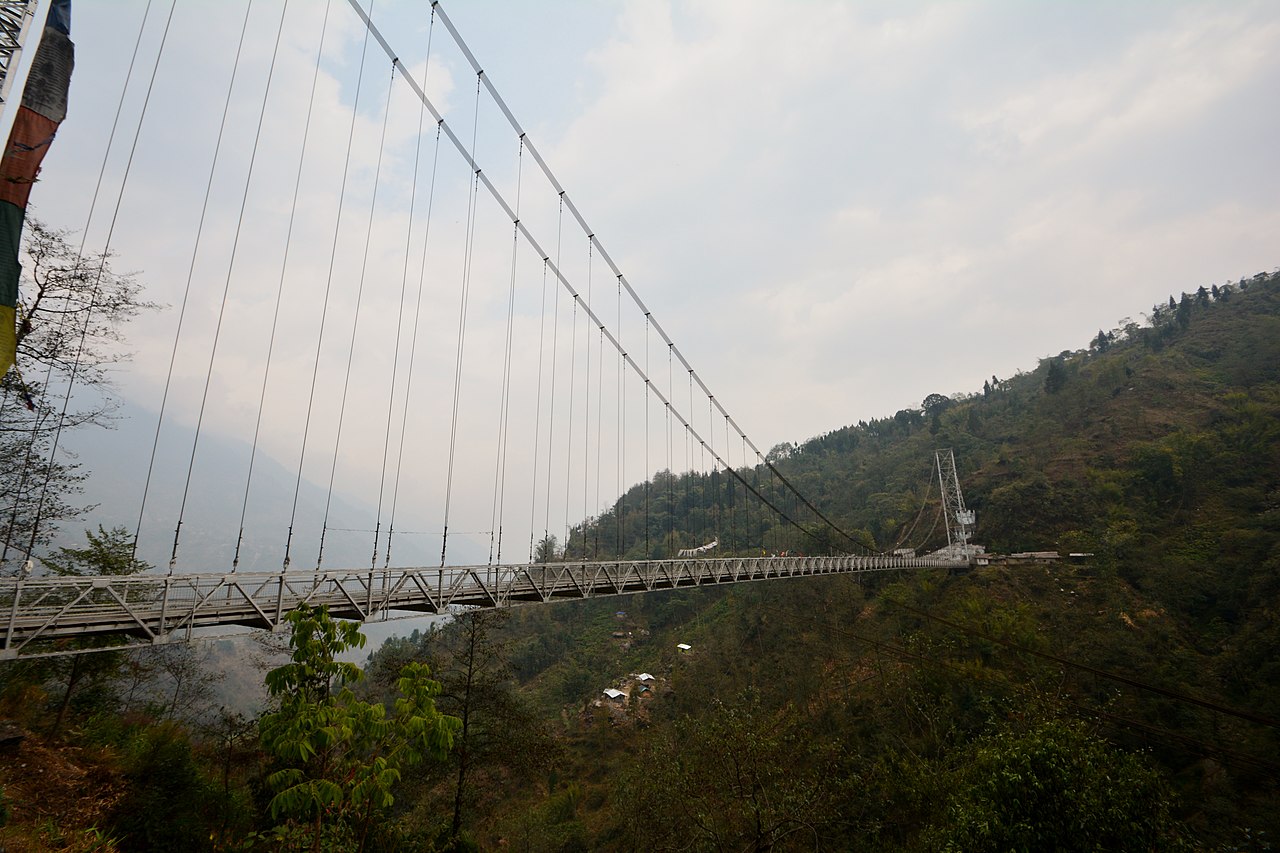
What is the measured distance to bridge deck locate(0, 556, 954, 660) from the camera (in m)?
6.11

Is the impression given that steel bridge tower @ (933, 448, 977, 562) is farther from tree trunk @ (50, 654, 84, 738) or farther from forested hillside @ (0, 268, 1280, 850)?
tree trunk @ (50, 654, 84, 738)

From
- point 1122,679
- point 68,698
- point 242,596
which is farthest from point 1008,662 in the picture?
point 68,698

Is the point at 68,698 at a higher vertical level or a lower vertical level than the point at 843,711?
higher

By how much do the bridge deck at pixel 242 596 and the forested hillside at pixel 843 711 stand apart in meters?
1.57

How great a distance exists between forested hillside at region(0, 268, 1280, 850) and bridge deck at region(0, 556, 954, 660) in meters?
1.57

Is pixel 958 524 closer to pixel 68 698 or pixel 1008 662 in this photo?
pixel 1008 662

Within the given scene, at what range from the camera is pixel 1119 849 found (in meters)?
9.42

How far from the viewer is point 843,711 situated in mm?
22750

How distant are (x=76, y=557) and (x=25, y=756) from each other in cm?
497

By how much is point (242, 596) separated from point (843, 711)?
23.6 metres

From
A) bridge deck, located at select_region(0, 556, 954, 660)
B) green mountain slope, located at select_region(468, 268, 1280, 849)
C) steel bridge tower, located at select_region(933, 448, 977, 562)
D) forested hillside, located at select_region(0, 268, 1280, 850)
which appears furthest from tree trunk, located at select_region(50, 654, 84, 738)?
steel bridge tower, located at select_region(933, 448, 977, 562)

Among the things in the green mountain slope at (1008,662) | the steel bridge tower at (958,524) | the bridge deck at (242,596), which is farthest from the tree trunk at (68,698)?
the steel bridge tower at (958,524)

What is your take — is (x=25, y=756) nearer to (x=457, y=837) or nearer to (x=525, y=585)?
(x=457, y=837)

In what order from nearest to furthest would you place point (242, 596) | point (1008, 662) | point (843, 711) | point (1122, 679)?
point (242, 596)
point (1122, 679)
point (1008, 662)
point (843, 711)
